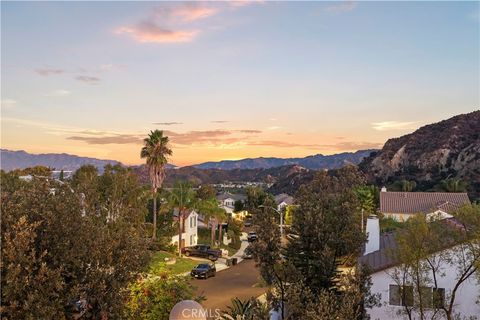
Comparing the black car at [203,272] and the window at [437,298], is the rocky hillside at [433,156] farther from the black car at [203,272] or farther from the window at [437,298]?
the window at [437,298]

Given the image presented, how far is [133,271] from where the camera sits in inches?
517

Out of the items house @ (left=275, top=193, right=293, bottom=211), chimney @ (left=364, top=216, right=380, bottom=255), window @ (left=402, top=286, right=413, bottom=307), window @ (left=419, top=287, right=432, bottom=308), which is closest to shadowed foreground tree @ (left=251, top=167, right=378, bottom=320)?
window @ (left=402, top=286, right=413, bottom=307)

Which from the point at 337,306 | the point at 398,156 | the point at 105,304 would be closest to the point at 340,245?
the point at 337,306

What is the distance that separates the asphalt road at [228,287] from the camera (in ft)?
113

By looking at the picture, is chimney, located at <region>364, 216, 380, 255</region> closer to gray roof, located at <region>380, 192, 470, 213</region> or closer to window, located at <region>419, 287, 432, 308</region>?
window, located at <region>419, 287, 432, 308</region>

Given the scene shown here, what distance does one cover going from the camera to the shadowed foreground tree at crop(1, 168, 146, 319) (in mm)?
10758

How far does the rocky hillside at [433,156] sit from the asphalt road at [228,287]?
7648cm

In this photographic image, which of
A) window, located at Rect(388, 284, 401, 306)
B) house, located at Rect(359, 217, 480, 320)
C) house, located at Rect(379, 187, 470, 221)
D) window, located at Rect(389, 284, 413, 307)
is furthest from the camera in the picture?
house, located at Rect(379, 187, 470, 221)

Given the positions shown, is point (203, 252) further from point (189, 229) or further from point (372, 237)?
point (372, 237)

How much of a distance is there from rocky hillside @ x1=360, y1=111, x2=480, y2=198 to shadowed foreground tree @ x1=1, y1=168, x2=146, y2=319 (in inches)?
4177

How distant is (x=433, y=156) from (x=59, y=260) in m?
149

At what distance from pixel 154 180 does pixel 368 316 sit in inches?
1664

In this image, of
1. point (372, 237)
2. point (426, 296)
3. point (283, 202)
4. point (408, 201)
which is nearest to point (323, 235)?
point (426, 296)

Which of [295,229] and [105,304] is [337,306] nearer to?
[295,229]
